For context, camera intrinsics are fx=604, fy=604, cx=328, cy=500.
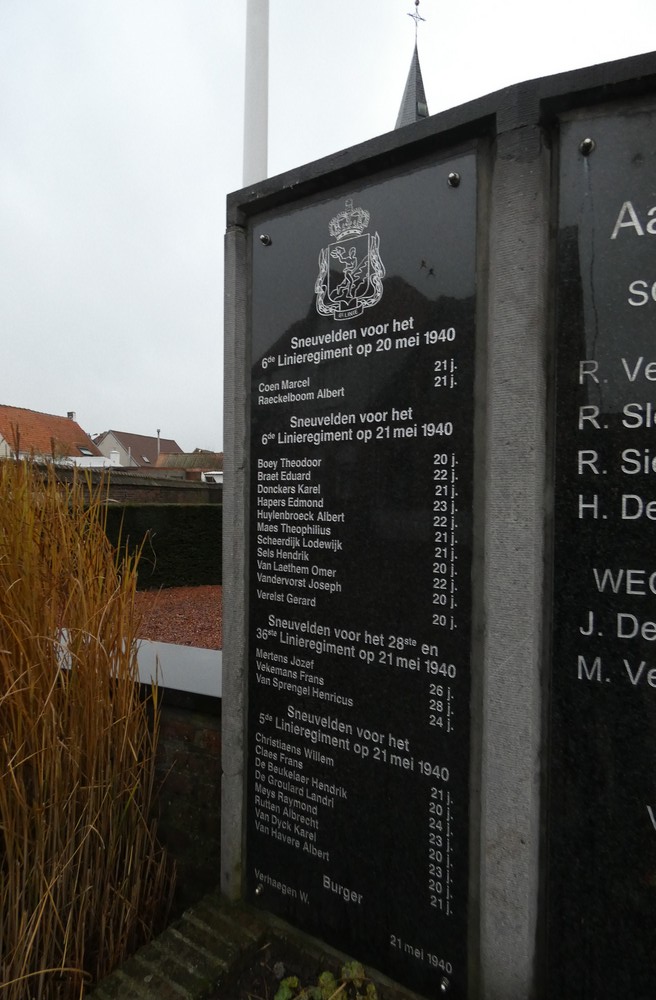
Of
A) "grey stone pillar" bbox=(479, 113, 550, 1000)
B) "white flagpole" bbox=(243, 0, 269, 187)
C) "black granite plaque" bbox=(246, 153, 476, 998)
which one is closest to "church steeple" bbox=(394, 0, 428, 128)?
"white flagpole" bbox=(243, 0, 269, 187)

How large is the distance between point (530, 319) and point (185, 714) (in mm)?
2205

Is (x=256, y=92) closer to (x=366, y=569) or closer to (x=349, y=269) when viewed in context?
(x=349, y=269)

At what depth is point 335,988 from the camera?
74.2 inches

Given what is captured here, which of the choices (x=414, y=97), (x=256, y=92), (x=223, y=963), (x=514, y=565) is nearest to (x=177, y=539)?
(x=256, y=92)

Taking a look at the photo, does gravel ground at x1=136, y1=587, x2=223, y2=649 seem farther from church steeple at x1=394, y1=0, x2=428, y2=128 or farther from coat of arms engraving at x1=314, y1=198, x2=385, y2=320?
church steeple at x1=394, y1=0, x2=428, y2=128

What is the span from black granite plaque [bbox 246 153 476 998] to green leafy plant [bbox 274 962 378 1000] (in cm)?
7

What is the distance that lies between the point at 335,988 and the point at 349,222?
246cm

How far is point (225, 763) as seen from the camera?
2391mm

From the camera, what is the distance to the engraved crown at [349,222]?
6.51ft

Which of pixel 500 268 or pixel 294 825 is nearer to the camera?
pixel 500 268

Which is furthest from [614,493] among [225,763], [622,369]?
[225,763]

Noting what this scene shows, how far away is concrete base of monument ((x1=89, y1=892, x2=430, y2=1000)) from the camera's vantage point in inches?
75.3

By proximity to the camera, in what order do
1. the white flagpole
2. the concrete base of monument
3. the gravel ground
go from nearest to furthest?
the concrete base of monument, the white flagpole, the gravel ground

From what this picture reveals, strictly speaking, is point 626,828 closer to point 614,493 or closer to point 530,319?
point 614,493
